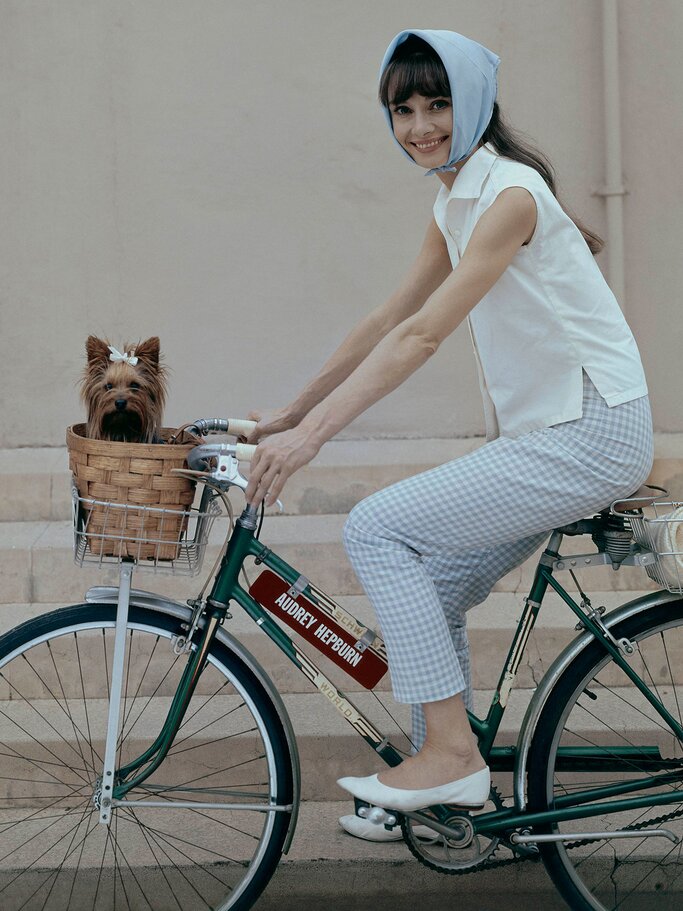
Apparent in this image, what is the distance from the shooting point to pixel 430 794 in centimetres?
235

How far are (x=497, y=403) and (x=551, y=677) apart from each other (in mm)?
670

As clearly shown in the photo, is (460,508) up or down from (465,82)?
down

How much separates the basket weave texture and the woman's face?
844 millimetres

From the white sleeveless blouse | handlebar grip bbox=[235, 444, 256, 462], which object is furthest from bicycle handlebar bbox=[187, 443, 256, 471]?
the white sleeveless blouse

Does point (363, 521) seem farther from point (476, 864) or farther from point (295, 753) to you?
point (476, 864)

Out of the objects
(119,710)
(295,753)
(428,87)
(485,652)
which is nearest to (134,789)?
(119,710)

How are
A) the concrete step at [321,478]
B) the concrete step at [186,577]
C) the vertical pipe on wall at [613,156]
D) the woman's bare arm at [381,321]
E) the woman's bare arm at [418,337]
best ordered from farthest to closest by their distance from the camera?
the vertical pipe on wall at [613,156] < the concrete step at [321,478] < the concrete step at [186,577] < the woman's bare arm at [381,321] < the woman's bare arm at [418,337]

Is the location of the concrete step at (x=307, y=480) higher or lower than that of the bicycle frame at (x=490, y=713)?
higher

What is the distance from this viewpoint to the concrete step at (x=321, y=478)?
4.61 m

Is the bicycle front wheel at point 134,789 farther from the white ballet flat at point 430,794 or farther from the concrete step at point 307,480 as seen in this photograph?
the concrete step at point 307,480

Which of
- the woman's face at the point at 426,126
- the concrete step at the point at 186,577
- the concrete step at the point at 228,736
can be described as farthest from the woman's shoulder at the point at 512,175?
the concrete step at the point at 186,577

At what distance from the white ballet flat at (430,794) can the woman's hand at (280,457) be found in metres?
0.75

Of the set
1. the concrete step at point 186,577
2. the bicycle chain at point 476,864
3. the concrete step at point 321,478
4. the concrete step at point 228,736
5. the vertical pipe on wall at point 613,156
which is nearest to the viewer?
the bicycle chain at point 476,864

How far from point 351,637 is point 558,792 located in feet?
2.14
